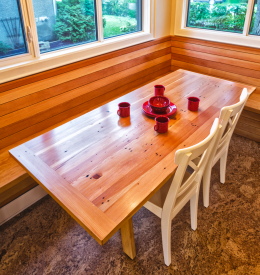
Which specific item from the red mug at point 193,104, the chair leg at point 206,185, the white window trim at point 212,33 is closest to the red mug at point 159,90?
the red mug at point 193,104

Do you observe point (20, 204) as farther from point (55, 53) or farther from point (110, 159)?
point (55, 53)

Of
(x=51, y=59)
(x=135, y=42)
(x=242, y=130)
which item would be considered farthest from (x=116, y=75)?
(x=242, y=130)

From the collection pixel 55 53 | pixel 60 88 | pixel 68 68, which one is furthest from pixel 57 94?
pixel 55 53

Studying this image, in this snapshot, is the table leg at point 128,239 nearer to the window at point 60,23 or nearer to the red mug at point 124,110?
the red mug at point 124,110

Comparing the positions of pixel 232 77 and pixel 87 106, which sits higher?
pixel 232 77

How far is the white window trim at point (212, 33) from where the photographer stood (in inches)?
107

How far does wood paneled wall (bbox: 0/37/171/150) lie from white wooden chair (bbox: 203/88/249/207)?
1292mm

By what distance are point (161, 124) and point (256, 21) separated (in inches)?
78.6

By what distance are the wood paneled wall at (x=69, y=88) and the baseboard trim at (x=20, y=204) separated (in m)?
0.43

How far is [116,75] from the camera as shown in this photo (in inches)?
107

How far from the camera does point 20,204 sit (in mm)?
2033

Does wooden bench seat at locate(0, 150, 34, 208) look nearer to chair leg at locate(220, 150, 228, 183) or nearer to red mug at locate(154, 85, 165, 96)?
red mug at locate(154, 85, 165, 96)

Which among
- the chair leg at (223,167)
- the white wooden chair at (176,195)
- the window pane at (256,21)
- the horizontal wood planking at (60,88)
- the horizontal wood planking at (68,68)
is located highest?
the window pane at (256,21)

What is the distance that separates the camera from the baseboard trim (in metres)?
1.95
